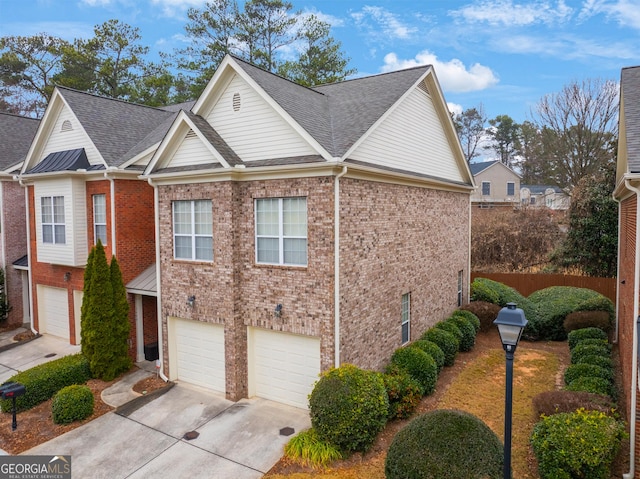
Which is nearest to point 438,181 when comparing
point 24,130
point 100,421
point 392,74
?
point 392,74

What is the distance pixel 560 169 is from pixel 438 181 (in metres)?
22.9

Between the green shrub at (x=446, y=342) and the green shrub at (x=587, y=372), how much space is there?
330cm

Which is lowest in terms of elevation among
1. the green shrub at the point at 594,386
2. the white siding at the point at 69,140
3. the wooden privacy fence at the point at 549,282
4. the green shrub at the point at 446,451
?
the green shrub at the point at 594,386

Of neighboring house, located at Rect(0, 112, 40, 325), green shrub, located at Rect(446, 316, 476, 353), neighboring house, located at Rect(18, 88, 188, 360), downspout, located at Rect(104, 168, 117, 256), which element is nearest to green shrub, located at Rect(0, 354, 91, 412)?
neighboring house, located at Rect(18, 88, 188, 360)

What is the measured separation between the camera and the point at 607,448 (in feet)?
22.7

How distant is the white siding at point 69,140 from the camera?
14.7 meters

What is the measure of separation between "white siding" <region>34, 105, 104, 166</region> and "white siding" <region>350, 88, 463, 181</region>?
9.62m

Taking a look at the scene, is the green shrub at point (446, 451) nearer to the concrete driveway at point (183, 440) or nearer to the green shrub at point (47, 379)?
the concrete driveway at point (183, 440)

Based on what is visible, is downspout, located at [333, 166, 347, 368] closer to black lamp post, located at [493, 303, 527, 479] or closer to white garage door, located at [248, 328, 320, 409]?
white garage door, located at [248, 328, 320, 409]

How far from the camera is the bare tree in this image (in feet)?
95.8

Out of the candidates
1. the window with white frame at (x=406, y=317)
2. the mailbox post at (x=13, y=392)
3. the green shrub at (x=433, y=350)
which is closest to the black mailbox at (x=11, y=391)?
the mailbox post at (x=13, y=392)

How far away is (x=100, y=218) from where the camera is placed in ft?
48.0

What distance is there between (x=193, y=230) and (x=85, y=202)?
18.9 feet

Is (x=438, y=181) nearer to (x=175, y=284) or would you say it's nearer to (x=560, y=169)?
(x=175, y=284)
